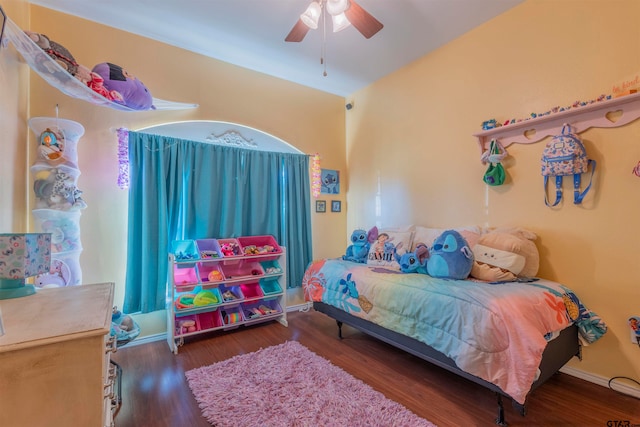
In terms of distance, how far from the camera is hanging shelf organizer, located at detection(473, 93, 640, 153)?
185 cm

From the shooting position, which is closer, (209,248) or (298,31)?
(298,31)

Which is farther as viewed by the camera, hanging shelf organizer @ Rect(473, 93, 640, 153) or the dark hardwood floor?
hanging shelf organizer @ Rect(473, 93, 640, 153)

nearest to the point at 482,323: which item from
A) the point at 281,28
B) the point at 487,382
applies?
the point at 487,382

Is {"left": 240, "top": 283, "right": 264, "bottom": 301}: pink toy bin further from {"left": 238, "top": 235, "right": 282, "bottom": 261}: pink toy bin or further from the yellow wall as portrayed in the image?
the yellow wall

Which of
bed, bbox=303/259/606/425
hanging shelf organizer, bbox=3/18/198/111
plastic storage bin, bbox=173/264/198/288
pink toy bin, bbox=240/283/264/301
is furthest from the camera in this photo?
pink toy bin, bbox=240/283/264/301

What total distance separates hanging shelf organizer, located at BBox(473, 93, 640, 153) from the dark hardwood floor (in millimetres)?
1791

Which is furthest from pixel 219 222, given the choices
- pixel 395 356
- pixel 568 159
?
pixel 568 159

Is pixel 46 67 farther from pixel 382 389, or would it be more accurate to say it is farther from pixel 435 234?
pixel 435 234

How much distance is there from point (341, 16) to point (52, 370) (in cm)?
232

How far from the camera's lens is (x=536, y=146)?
227 centimetres

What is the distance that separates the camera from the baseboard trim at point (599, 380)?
1823 millimetres

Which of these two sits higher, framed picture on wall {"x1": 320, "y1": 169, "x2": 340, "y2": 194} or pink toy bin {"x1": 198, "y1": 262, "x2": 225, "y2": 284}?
framed picture on wall {"x1": 320, "y1": 169, "x2": 340, "y2": 194}

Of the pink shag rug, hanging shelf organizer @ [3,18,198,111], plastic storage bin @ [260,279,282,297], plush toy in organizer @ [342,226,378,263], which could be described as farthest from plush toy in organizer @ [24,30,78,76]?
plush toy in organizer @ [342,226,378,263]

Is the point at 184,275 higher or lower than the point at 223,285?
higher
